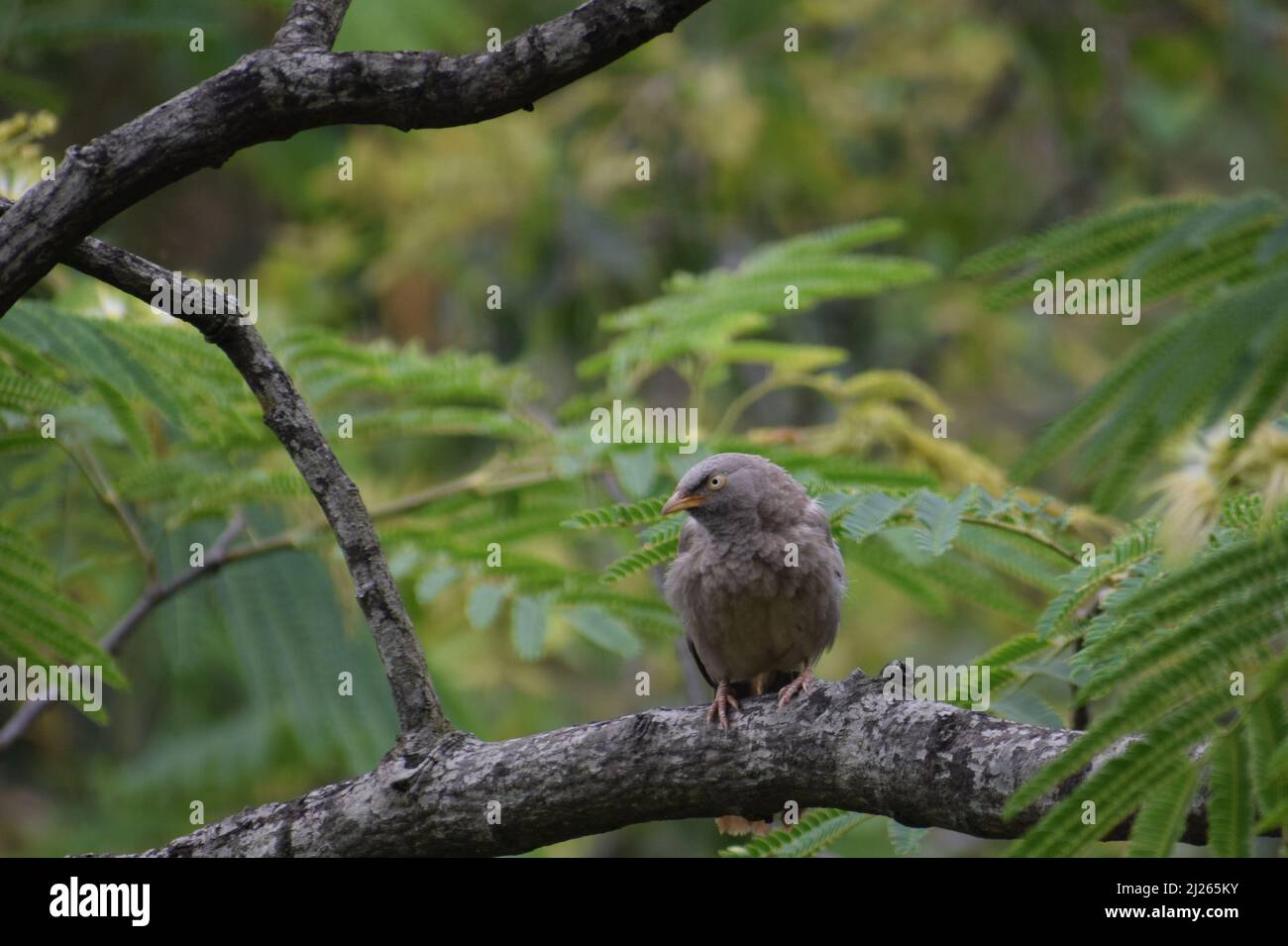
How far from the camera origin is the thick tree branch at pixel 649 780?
10.3 feet

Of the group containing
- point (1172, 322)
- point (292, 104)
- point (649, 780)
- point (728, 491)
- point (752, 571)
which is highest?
point (292, 104)

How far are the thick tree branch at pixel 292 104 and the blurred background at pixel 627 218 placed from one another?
6027 millimetres

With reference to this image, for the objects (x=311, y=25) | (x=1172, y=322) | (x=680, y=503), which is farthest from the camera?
(x=680, y=503)

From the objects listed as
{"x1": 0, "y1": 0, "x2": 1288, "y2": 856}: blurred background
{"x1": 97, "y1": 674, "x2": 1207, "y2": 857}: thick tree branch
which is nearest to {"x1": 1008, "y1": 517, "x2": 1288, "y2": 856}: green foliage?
{"x1": 97, "y1": 674, "x2": 1207, "y2": 857}: thick tree branch

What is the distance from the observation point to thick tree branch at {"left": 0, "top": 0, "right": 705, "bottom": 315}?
3.29m

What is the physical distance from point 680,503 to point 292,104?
7.06ft

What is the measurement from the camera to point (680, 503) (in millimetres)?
5027

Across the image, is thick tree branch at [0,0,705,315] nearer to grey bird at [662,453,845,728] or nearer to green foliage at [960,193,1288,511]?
green foliage at [960,193,1288,511]

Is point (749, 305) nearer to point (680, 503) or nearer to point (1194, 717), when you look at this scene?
point (680, 503)

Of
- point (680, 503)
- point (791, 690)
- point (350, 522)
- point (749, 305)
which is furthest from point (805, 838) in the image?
point (749, 305)

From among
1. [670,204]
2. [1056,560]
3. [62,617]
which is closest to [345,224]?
[670,204]
